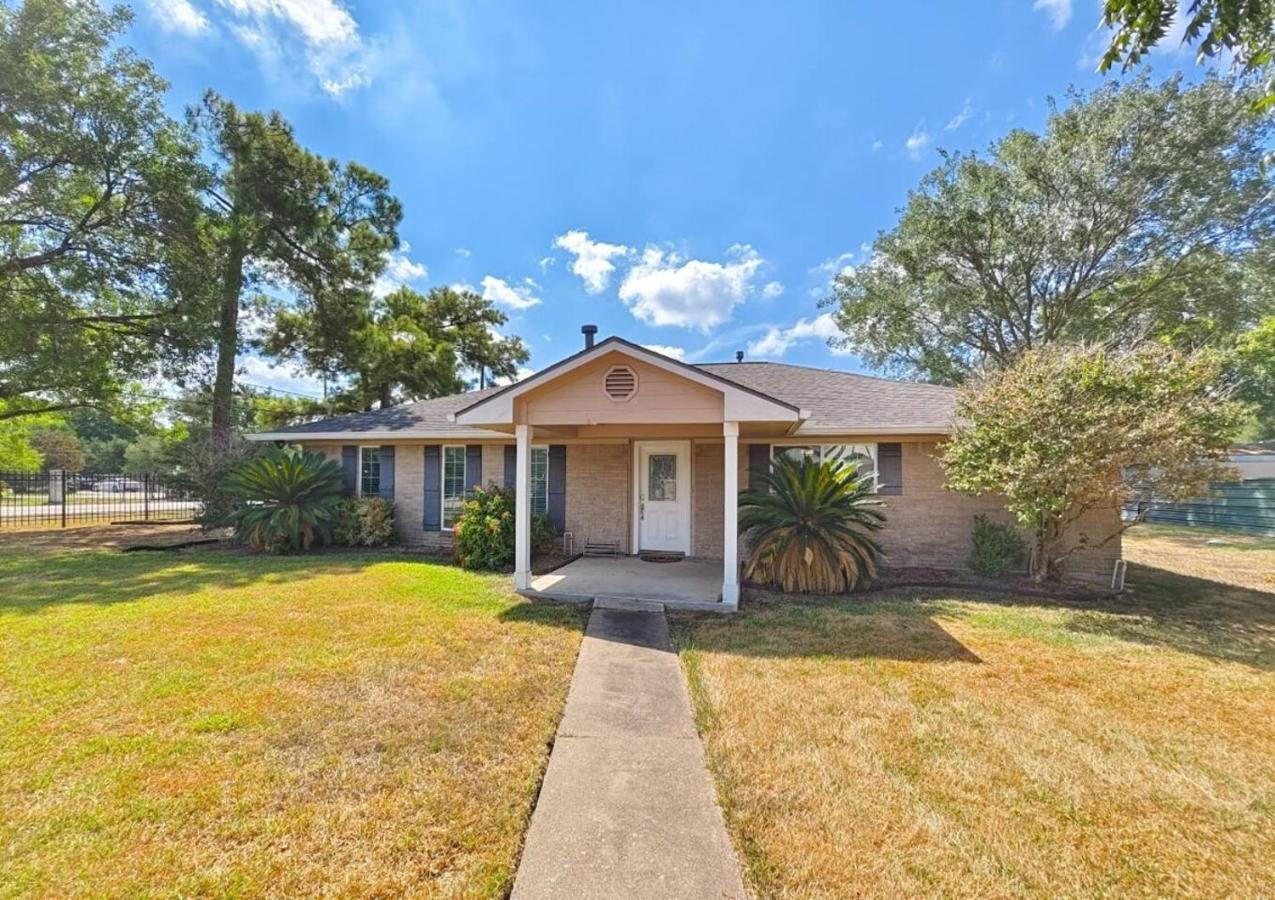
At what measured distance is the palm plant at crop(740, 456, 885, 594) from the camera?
7.86 meters

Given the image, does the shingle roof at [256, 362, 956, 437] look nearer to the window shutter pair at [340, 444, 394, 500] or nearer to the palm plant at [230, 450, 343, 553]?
the window shutter pair at [340, 444, 394, 500]

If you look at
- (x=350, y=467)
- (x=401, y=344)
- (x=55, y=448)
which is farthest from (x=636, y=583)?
(x=55, y=448)

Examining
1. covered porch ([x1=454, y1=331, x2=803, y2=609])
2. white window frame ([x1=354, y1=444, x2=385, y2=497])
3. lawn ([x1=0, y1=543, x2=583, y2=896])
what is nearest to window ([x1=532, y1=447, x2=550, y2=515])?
covered porch ([x1=454, y1=331, x2=803, y2=609])

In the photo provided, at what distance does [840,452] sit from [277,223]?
19464 millimetres

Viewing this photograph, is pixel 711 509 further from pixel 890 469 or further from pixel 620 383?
pixel 620 383

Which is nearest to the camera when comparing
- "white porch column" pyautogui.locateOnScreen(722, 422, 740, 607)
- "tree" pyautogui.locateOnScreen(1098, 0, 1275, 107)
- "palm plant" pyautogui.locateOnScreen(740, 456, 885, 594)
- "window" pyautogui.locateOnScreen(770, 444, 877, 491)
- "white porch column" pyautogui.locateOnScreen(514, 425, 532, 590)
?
"tree" pyautogui.locateOnScreen(1098, 0, 1275, 107)

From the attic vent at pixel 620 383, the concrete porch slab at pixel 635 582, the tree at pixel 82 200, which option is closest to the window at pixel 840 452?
the concrete porch slab at pixel 635 582

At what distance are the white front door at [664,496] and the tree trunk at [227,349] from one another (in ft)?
43.1

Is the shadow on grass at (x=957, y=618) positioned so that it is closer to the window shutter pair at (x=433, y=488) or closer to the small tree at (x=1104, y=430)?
the small tree at (x=1104, y=430)

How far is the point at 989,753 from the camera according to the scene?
3.40 metres

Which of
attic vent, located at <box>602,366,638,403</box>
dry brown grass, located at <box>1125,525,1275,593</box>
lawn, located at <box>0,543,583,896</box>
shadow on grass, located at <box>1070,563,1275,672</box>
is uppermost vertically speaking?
attic vent, located at <box>602,366,638,403</box>

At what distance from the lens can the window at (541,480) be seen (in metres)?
10.9

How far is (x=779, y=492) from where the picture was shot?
8.17 metres

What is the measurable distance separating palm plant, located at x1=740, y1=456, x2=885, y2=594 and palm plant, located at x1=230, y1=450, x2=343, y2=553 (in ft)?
29.1
